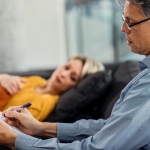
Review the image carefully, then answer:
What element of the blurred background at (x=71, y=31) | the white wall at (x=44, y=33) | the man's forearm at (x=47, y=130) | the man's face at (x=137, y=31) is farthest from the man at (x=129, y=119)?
the white wall at (x=44, y=33)

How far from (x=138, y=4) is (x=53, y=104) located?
1.10 m

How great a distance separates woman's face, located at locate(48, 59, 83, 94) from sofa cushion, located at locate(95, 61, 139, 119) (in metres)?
0.27

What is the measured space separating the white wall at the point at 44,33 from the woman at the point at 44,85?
2.18 m

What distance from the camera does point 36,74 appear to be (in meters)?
2.81

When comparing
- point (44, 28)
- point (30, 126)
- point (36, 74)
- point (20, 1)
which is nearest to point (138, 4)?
point (30, 126)

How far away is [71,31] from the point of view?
5.00 metres

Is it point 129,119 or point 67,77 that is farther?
point 67,77

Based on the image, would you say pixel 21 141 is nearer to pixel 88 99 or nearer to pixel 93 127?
pixel 93 127

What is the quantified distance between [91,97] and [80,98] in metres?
0.07

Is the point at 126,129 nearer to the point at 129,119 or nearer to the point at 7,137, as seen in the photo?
the point at 129,119

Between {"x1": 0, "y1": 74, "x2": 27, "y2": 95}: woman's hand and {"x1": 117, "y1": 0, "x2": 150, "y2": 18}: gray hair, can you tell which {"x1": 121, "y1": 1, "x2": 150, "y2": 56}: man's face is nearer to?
{"x1": 117, "y1": 0, "x2": 150, "y2": 18}: gray hair

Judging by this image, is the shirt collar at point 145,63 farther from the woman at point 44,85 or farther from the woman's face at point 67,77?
the woman's face at point 67,77

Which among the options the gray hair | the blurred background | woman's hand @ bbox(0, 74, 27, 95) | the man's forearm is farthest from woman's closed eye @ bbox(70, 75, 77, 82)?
the blurred background

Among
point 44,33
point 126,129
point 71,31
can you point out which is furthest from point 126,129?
point 71,31
